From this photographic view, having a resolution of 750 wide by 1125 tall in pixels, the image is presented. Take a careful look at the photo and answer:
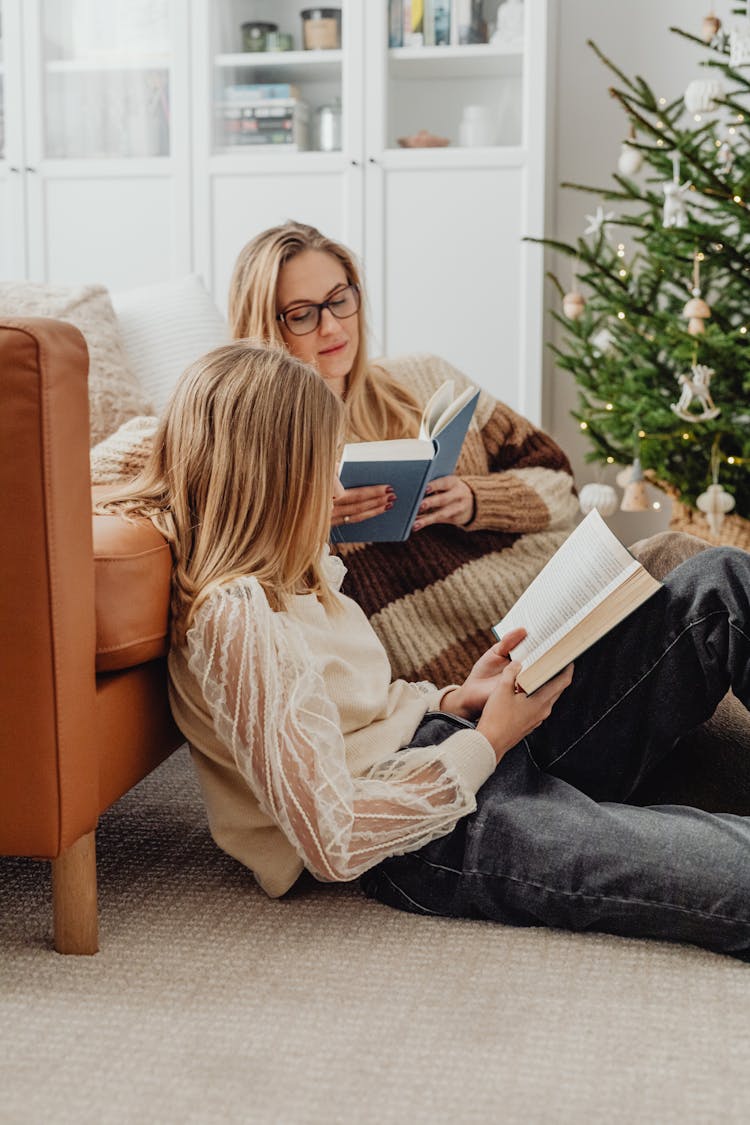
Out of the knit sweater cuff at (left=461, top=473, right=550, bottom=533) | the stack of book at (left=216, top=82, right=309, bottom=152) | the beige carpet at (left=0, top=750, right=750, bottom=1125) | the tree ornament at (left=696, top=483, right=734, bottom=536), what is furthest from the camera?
the stack of book at (left=216, top=82, right=309, bottom=152)

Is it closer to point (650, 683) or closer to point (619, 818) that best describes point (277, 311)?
point (650, 683)

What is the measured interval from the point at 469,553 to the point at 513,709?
544 mm

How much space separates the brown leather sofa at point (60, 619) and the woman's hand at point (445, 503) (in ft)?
1.87

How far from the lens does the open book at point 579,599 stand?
1160mm

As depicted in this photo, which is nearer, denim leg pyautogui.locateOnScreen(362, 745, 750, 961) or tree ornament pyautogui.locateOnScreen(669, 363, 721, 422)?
denim leg pyautogui.locateOnScreen(362, 745, 750, 961)

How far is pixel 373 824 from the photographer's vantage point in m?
1.12

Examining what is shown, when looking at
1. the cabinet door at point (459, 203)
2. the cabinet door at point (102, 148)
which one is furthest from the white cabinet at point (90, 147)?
the cabinet door at point (459, 203)

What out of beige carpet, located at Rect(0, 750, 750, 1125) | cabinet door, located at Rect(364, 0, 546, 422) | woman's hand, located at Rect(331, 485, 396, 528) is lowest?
beige carpet, located at Rect(0, 750, 750, 1125)

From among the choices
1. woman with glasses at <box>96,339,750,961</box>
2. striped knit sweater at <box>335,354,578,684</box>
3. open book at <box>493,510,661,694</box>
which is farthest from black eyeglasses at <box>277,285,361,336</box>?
open book at <box>493,510,661,694</box>

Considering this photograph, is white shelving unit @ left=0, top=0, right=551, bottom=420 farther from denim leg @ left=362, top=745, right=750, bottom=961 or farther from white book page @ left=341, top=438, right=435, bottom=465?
denim leg @ left=362, top=745, right=750, bottom=961

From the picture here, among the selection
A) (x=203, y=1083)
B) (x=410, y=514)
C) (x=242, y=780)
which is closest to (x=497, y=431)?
(x=410, y=514)

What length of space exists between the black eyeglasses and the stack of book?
5.22 ft

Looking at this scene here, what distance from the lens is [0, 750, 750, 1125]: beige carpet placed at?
0.90m

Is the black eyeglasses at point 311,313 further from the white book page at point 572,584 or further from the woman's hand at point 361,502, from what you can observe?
the white book page at point 572,584
